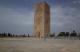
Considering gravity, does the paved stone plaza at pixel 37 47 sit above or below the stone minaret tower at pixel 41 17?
below

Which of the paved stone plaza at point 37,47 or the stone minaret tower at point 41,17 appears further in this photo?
the stone minaret tower at point 41,17

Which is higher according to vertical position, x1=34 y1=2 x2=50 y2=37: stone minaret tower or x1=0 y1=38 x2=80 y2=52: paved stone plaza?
x1=34 y1=2 x2=50 y2=37: stone minaret tower

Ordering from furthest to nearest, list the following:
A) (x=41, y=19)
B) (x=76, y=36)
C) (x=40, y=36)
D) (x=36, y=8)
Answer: (x=76, y=36) < (x=40, y=36) < (x=41, y=19) < (x=36, y=8)

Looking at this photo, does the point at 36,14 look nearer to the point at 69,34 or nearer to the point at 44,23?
the point at 44,23

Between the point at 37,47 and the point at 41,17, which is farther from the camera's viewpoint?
the point at 41,17

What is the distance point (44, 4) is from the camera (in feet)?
52.7

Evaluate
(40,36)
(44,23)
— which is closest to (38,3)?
(44,23)

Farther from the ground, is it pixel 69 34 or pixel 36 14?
pixel 36 14

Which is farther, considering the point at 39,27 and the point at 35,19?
the point at 39,27

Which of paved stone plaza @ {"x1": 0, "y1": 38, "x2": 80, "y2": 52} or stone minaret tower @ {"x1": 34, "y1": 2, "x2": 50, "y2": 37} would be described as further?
stone minaret tower @ {"x1": 34, "y1": 2, "x2": 50, "y2": 37}

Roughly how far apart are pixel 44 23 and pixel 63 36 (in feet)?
24.9

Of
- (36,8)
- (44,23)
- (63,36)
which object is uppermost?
(36,8)

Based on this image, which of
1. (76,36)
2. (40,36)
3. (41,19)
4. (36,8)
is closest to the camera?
(36,8)

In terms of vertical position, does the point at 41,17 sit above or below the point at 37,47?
above
